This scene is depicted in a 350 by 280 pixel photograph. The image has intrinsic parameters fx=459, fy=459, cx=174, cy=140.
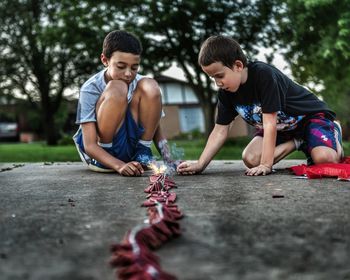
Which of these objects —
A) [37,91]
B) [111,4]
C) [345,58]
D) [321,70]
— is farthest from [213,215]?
[37,91]

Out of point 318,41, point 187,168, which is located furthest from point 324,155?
point 318,41

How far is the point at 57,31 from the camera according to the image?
14977mm

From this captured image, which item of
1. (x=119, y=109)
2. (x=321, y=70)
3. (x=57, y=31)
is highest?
(x=57, y=31)

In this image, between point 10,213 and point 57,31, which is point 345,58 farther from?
point 10,213

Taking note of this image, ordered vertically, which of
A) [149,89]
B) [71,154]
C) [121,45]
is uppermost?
[121,45]

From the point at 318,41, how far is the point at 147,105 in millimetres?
10447

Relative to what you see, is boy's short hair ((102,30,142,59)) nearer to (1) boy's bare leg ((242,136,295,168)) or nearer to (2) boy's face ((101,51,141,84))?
(2) boy's face ((101,51,141,84))

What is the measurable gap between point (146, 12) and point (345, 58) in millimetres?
6402

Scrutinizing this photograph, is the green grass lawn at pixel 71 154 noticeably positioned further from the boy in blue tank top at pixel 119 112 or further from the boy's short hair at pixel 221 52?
the boy's short hair at pixel 221 52

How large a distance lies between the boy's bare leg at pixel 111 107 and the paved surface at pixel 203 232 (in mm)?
886

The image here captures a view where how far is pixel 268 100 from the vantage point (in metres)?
2.85

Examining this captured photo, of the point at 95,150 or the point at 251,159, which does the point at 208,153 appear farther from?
the point at 95,150

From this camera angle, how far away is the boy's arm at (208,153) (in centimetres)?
311

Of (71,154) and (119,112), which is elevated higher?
(119,112)
